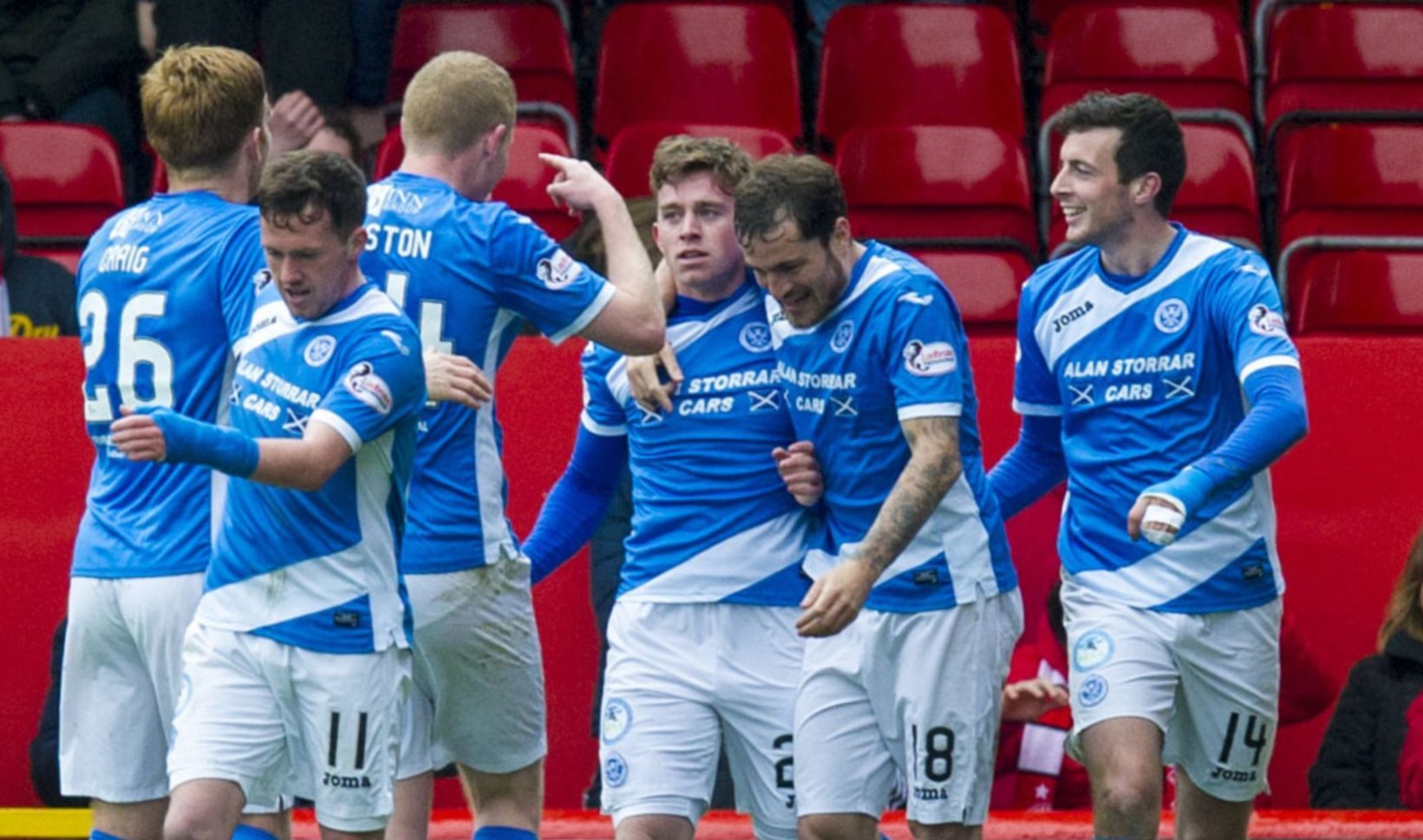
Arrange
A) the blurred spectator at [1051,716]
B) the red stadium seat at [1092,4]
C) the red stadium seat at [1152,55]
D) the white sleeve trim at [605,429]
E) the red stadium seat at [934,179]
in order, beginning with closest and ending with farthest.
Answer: the white sleeve trim at [605,429] → the blurred spectator at [1051,716] → the red stadium seat at [934,179] → the red stadium seat at [1152,55] → the red stadium seat at [1092,4]

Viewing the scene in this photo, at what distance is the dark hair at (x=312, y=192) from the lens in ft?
15.4

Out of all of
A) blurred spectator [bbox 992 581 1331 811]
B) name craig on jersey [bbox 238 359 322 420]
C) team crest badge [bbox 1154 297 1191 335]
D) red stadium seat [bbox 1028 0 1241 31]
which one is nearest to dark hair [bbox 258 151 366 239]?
name craig on jersey [bbox 238 359 322 420]

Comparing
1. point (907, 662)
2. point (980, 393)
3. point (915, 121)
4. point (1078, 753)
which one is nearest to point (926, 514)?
point (907, 662)

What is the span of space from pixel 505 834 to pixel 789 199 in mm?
1603

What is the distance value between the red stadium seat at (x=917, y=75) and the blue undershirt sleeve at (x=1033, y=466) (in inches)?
152

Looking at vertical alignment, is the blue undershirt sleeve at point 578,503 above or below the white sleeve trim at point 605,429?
below

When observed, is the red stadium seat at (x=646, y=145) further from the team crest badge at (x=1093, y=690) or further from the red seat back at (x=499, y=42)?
the team crest badge at (x=1093, y=690)

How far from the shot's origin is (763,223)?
5176 mm

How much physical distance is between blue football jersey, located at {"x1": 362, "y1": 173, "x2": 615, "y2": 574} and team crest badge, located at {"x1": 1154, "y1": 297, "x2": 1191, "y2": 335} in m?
1.28

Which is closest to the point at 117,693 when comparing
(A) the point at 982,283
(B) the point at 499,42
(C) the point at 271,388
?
(C) the point at 271,388

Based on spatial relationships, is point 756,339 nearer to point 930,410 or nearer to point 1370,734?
point 930,410

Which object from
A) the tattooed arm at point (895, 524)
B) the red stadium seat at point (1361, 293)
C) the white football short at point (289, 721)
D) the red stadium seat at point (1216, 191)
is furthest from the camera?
the red stadium seat at point (1216, 191)

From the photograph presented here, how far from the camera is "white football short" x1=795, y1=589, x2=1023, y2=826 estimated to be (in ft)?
17.4

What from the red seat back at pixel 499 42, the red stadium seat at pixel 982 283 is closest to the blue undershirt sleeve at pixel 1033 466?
the red stadium seat at pixel 982 283
